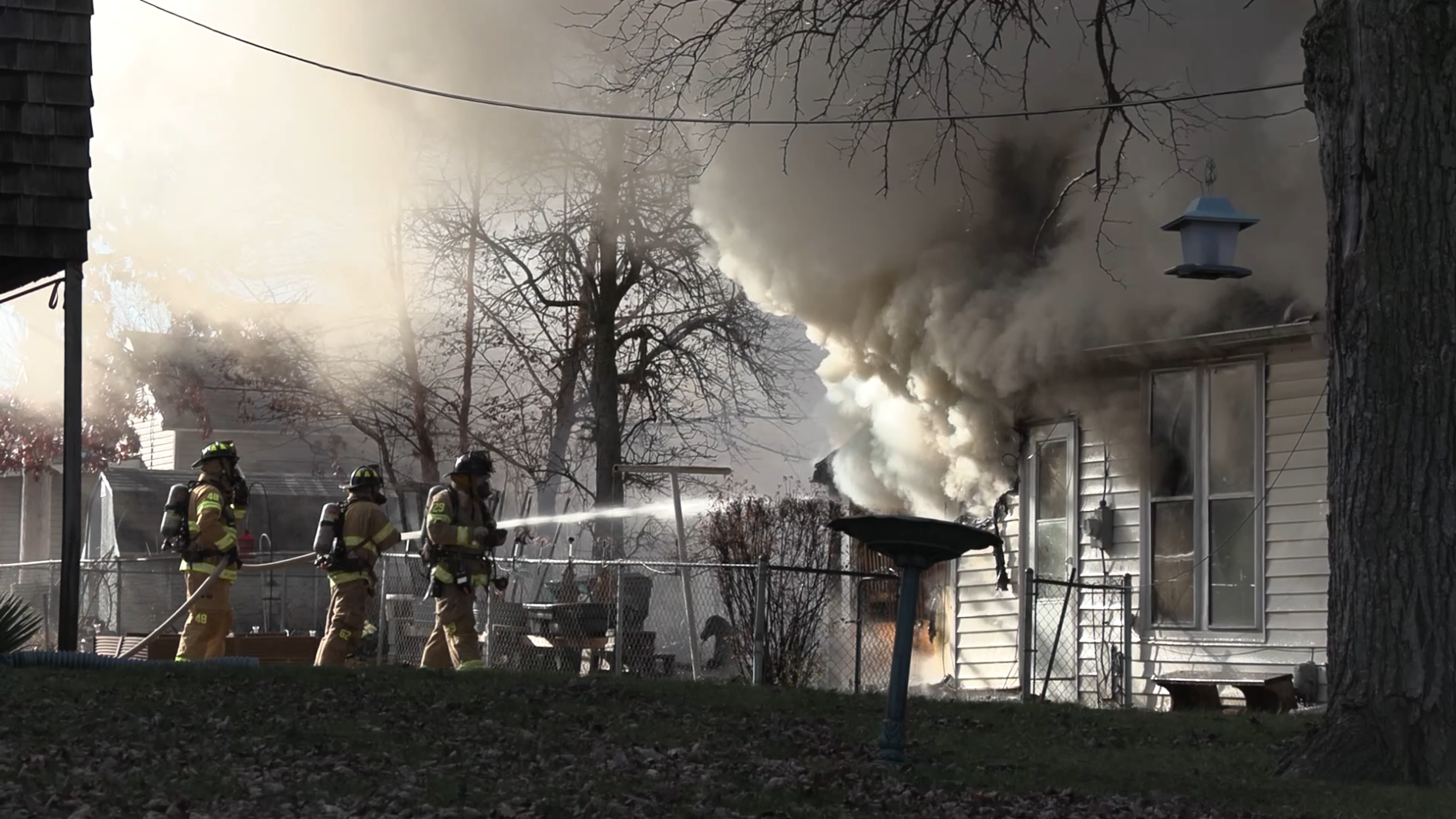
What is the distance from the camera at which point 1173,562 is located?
1448cm

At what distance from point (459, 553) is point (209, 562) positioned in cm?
175

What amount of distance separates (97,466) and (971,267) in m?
21.9

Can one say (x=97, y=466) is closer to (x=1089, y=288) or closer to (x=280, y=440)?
(x=280, y=440)

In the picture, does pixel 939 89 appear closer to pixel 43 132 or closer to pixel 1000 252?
pixel 1000 252

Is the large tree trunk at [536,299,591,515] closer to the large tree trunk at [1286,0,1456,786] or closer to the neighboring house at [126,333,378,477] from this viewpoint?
the neighboring house at [126,333,378,477]

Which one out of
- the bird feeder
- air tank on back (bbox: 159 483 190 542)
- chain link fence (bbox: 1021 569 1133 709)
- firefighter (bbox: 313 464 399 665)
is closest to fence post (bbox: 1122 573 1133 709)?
chain link fence (bbox: 1021 569 1133 709)

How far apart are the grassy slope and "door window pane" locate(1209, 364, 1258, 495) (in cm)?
365

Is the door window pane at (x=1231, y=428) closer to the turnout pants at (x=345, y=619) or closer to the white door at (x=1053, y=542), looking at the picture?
the white door at (x=1053, y=542)

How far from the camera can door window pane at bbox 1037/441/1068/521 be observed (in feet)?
51.9

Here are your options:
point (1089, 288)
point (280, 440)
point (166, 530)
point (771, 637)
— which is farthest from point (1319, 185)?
point (280, 440)

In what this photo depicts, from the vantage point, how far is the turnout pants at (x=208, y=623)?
12914 millimetres

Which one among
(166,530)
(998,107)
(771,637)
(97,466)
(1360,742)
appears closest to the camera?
(1360,742)

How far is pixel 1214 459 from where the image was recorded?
14.2m

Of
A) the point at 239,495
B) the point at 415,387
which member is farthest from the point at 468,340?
the point at 239,495
